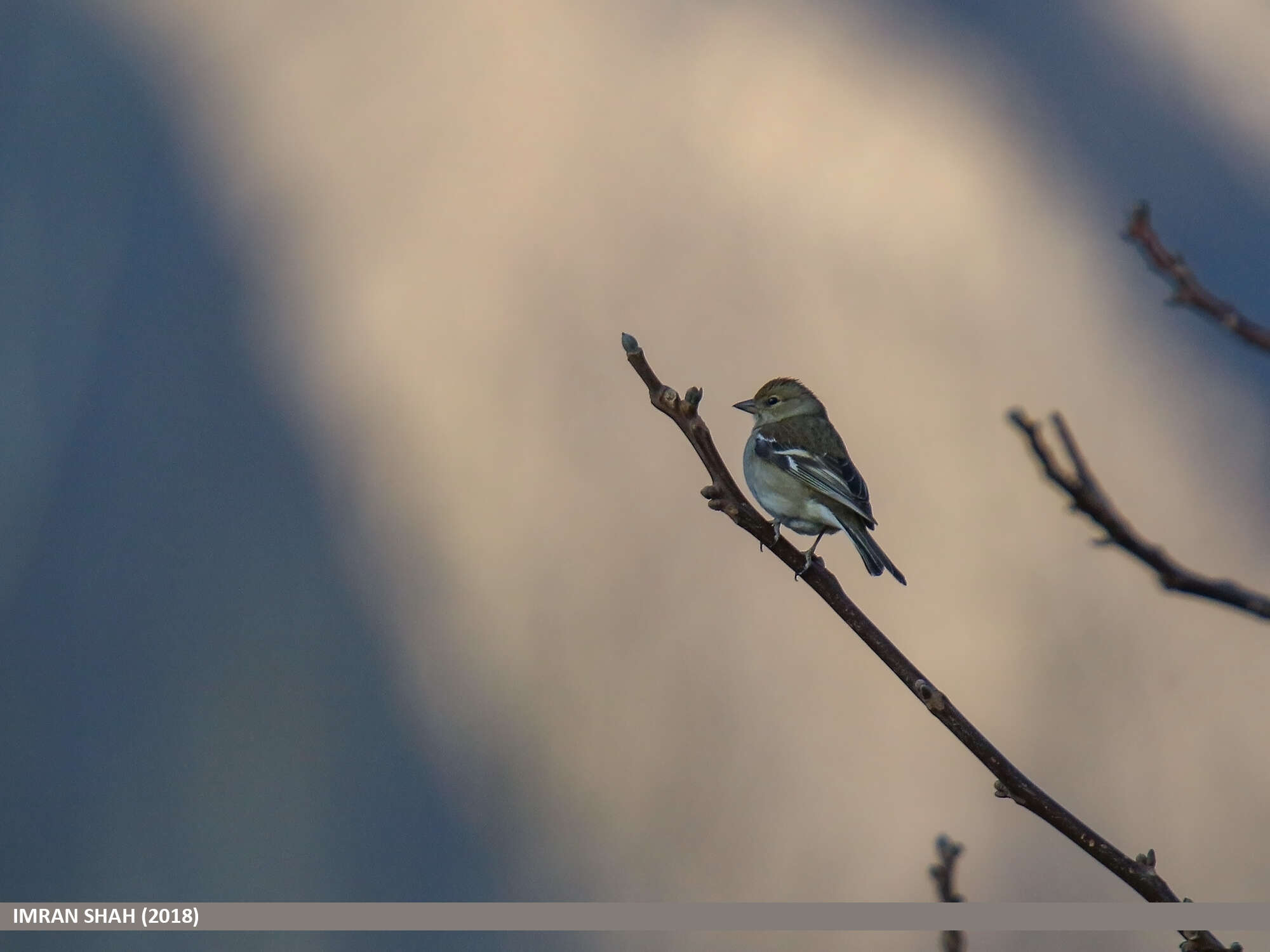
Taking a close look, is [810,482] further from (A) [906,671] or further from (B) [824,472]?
(A) [906,671]

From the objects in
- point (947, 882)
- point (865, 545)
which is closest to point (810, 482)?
point (865, 545)

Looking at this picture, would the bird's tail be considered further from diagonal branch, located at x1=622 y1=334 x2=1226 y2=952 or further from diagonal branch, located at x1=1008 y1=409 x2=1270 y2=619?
diagonal branch, located at x1=1008 y1=409 x2=1270 y2=619

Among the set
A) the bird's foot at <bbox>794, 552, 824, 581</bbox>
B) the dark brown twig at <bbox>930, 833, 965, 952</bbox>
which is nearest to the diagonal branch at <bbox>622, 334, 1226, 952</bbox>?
the bird's foot at <bbox>794, 552, 824, 581</bbox>

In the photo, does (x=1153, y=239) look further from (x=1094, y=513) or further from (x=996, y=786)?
(x=996, y=786)

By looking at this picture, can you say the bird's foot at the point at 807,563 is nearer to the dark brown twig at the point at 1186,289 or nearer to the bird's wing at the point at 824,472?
the dark brown twig at the point at 1186,289

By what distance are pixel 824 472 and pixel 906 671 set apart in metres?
1.93

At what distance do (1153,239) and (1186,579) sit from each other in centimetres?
28

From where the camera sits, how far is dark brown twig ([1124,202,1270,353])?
3.22 ft

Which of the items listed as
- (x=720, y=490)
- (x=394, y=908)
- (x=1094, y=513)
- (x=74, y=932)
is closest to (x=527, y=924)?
(x=394, y=908)

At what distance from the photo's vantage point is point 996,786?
1.63 metres

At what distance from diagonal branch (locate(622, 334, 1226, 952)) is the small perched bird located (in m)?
1.44

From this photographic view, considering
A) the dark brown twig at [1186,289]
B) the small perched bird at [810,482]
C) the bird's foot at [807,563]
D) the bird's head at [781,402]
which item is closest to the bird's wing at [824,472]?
the small perched bird at [810,482]

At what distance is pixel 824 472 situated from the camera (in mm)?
3596

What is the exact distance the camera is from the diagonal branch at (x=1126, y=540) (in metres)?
0.92
